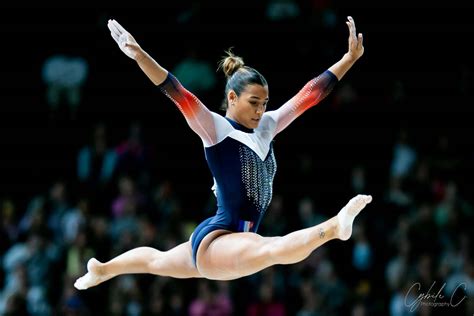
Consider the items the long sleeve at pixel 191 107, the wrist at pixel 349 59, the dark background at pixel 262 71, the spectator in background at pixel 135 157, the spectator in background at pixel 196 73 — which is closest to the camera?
the long sleeve at pixel 191 107

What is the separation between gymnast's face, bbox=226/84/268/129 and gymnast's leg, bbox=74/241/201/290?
88cm

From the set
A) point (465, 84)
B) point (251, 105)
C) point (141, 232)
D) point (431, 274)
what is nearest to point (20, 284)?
point (141, 232)

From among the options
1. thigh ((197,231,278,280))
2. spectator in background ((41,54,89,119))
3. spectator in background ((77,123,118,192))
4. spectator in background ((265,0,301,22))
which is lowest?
spectator in background ((77,123,118,192))

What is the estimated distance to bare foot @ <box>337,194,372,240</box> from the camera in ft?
17.2

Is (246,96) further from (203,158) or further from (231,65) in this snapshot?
(203,158)

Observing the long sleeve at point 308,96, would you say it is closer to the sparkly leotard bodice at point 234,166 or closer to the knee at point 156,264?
the sparkly leotard bodice at point 234,166

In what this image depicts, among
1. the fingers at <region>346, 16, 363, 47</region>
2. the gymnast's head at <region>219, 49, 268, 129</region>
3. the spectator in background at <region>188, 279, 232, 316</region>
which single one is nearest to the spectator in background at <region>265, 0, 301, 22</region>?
the spectator in background at <region>188, 279, 232, 316</region>

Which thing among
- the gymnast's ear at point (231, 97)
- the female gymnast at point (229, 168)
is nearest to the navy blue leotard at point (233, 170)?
the female gymnast at point (229, 168)

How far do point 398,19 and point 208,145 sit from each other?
5.83 metres

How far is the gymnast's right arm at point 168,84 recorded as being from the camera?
19.4 feet

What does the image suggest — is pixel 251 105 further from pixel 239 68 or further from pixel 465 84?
pixel 465 84

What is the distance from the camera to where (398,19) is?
37.7ft

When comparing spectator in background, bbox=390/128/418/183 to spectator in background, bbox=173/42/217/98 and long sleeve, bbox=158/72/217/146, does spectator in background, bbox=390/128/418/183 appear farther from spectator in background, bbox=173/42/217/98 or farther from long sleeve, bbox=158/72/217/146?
long sleeve, bbox=158/72/217/146

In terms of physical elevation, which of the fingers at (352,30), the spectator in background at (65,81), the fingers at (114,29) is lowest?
the spectator in background at (65,81)
